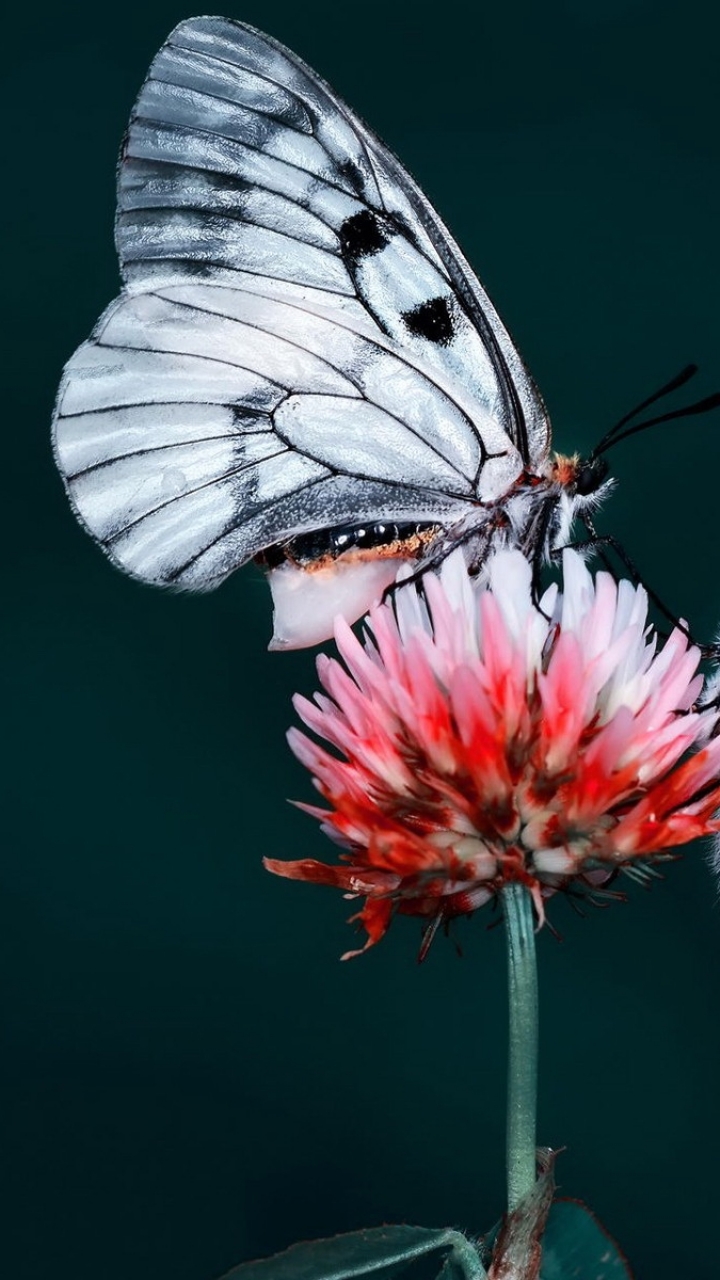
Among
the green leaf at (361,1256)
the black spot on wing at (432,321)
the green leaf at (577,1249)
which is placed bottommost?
the green leaf at (577,1249)

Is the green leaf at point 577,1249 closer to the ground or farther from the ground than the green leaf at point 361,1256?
closer to the ground

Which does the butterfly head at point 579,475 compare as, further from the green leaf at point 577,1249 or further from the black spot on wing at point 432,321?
the green leaf at point 577,1249

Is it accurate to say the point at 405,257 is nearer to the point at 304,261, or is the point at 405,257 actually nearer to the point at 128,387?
the point at 304,261

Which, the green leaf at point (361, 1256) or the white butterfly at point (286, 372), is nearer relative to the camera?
the green leaf at point (361, 1256)

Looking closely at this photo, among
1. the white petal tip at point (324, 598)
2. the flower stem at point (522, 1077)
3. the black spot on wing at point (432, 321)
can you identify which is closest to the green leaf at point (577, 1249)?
the flower stem at point (522, 1077)

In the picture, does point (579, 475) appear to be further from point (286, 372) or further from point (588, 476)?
point (286, 372)

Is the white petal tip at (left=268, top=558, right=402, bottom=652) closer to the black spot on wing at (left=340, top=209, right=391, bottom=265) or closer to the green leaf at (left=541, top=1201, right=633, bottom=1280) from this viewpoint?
the black spot on wing at (left=340, top=209, right=391, bottom=265)

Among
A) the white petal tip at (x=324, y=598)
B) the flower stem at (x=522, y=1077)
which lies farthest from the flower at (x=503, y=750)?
the white petal tip at (x=324, y=598)
